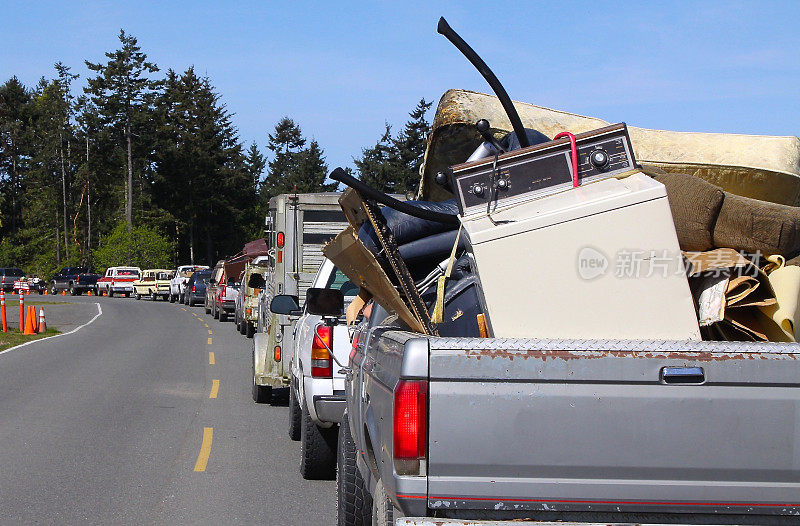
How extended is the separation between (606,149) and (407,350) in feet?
5.14

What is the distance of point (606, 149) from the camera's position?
4426 millimetres

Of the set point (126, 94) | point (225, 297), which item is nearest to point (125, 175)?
point (126, 94)

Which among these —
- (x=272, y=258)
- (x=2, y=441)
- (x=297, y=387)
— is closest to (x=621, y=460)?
(x=297, y=387)

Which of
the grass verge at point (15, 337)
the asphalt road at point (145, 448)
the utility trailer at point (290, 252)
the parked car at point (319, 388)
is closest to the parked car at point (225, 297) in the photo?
the grass verge at point (15, 337)

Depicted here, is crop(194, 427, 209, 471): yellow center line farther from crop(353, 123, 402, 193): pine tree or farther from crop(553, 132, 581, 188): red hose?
crop(353, 123, 402, 193): pine tree

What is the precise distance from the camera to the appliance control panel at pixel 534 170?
4.37 metres

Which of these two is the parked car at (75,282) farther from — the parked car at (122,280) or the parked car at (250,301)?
the parked car at (250,301)

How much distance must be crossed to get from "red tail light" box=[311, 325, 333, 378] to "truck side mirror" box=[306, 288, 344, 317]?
0.74 metres

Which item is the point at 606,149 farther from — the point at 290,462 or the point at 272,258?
the point at 272,258

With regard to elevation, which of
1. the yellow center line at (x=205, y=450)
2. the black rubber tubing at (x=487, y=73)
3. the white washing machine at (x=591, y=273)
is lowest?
the yellow center line at (x=205, y=450)

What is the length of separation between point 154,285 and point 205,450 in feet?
158

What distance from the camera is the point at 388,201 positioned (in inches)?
194

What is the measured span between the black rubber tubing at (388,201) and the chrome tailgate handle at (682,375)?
6.02 ft

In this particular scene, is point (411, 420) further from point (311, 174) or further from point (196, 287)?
point (311, 174)
